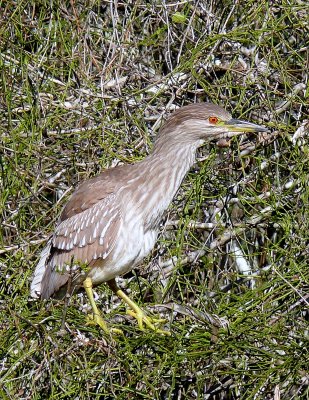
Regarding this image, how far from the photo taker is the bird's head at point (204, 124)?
16.2 ft

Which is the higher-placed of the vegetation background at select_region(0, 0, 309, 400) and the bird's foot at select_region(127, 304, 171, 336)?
the vegetation background at select_region(0, 0, 309, 400)

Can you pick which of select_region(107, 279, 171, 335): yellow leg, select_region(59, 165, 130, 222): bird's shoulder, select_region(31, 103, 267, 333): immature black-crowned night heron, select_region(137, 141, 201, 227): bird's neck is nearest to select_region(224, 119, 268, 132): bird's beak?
select_region(31, 103, 267, 333): immature black-crowned night heron

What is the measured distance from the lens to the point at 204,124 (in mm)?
4988

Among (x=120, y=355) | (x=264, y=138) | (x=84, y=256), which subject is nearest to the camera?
(x=120, y=355)

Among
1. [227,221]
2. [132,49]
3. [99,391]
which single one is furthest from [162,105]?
[99,391]

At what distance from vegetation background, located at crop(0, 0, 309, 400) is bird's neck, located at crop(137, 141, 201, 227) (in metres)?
0.14

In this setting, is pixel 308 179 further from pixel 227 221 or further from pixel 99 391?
pixel 99 391

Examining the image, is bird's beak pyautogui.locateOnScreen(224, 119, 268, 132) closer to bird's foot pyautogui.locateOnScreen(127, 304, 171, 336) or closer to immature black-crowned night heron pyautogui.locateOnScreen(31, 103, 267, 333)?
immature black-crowned night heron pyautogui.locateOnScreen(31, 103, 267, 333)

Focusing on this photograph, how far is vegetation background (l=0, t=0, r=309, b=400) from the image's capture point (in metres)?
5.11

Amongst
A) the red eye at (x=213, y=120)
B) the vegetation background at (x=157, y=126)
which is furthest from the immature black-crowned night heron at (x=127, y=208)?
the vegetation background at (x=157, y=126)

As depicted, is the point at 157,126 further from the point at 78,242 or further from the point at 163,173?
the point at 78,242

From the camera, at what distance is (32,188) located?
17.3 feet

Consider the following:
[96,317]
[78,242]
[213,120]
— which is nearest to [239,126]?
[213,120]

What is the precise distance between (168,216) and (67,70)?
942 mm
